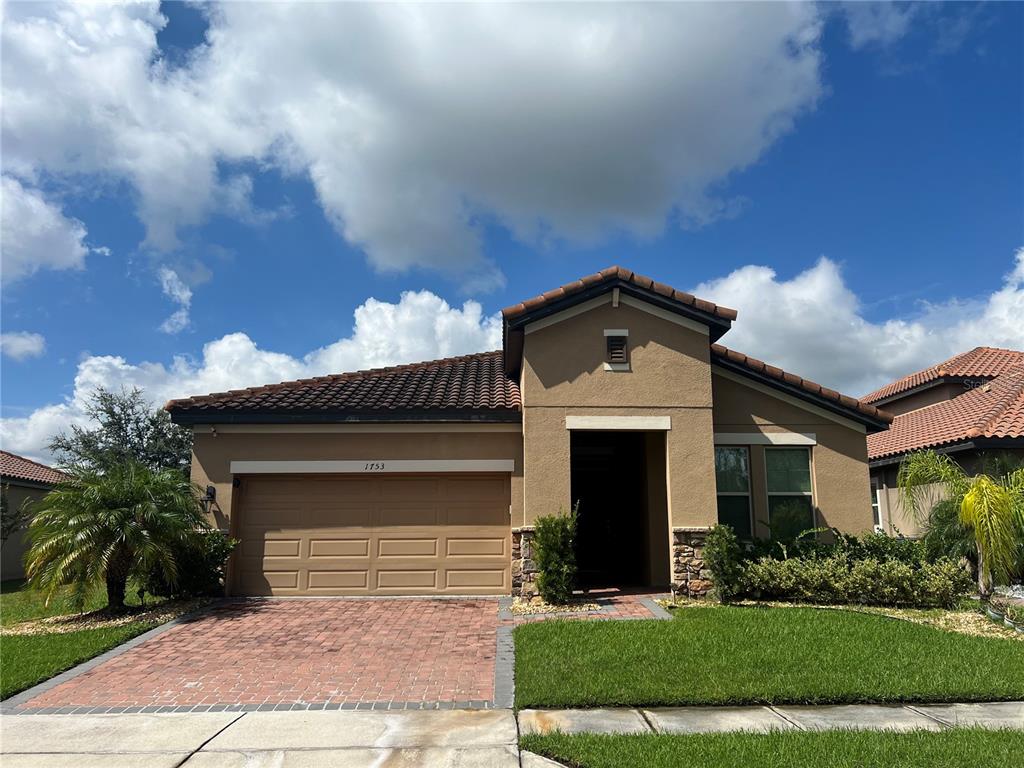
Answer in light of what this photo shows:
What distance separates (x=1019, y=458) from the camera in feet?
48.5

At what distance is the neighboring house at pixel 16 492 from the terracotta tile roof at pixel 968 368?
27590 millimetres

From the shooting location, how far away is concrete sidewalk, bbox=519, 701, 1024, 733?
19.3ft

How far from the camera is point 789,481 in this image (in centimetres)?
1307

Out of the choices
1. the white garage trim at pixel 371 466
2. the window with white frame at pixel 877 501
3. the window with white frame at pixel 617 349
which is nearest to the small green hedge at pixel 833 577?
the window with white frame at pixel 617 349

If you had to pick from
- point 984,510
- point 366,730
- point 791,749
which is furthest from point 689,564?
point 366,730

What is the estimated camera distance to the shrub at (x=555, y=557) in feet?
35.9

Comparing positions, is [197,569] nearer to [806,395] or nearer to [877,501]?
[806,395]

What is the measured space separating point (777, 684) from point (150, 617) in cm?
932

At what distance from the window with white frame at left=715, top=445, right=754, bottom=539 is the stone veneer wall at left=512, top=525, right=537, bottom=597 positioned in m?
3.85

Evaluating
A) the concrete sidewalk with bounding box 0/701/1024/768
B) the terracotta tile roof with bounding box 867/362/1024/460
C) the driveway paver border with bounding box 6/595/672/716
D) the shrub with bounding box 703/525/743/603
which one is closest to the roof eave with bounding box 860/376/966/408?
the terracotta tile roof with bounding box 867/362/1024/460

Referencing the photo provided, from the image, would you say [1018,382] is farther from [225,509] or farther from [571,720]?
[225,509]

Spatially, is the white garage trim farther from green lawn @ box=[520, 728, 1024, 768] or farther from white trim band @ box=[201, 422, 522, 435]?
green lawn @ box=[520, 728, 1024, 768]

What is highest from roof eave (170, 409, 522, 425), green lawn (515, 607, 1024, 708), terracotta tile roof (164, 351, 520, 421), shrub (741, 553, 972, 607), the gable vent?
the gable vent

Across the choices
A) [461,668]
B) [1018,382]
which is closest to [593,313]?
[461,668]
